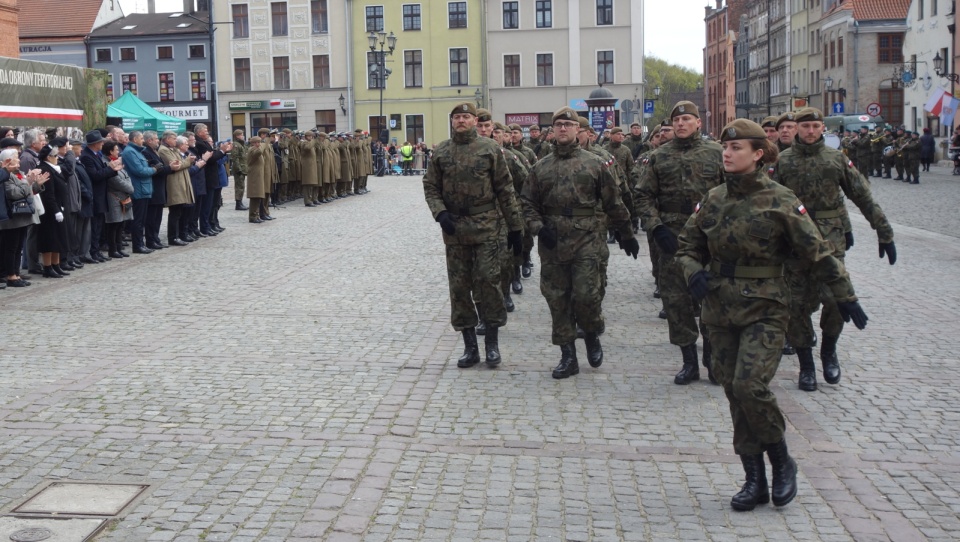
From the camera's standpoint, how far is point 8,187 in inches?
553

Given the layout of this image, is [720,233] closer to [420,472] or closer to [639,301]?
[420,472]

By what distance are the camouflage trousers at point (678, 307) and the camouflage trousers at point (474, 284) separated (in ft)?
4.18

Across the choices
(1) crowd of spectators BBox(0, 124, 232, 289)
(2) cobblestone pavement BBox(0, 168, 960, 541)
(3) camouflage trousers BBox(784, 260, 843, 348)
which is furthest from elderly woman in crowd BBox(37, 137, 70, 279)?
(3) camouflage trousers BBox(784, 260, 843, 348)

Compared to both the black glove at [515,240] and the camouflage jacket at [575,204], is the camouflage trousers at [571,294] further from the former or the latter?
the black glove at [515,240]

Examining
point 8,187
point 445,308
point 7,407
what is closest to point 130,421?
point 7,407

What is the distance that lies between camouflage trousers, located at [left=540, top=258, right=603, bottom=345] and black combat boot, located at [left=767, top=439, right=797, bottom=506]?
312cm

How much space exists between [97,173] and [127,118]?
15.2m

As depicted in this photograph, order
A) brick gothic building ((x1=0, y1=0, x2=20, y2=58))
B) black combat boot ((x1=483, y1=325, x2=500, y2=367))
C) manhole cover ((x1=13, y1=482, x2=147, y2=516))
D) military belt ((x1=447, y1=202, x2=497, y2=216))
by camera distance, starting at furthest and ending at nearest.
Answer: brick gothic building ((x1=0, y1=0, x2=20, y2=58)) < black combat boot ((x1=483, y1=325, x2=500, y2=367)) < military belt ((x1=447, y1=202, x2=497, y2=216)) < manhole cover ((x1=13, y1=482, x2=147, y2=516))

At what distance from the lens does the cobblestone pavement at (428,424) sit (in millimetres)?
5473

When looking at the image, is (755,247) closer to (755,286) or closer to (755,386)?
(755,286)

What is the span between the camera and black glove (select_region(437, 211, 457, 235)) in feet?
29.1

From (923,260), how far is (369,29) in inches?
2142

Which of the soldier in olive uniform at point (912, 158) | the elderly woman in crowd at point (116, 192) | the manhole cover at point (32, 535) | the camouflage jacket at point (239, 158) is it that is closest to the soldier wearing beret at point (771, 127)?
the manhole cover at point (32, 535)

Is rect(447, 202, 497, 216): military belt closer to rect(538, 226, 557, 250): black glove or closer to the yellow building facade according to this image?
rect(538, 226, 557, 250): black glove
